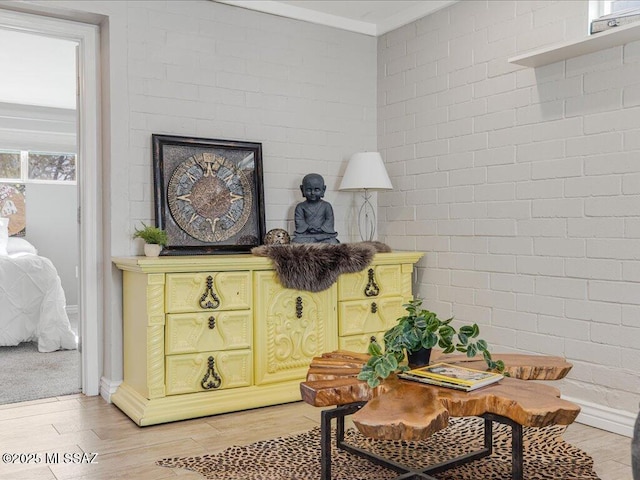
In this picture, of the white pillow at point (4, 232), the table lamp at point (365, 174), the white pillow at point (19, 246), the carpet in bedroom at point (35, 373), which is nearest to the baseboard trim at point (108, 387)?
the carpet in bedroom at point (35, 373)

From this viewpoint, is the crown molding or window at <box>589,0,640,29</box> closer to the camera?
window at <box>589,0,640,29</box>

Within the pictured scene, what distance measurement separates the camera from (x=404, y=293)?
3951 millimetres

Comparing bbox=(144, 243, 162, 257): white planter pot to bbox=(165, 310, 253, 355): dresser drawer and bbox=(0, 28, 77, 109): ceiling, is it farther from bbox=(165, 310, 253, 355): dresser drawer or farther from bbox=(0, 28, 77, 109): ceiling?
bbox=(0, 28, 77, 109): ceiling

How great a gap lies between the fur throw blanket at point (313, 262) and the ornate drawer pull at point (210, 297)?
1.12ft

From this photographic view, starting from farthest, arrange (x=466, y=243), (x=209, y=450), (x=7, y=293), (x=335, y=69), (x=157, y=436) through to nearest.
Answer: (x=7, y=293) → (x=335, y=69) → (x=466, y=243) → (x=157, y=436) → (x=209, y=450)

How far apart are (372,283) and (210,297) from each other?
1.04 metres

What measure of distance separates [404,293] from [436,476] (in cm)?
165

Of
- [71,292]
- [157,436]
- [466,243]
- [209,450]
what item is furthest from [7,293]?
[466,243]

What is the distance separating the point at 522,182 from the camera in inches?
135

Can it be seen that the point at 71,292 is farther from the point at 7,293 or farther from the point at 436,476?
the point at 436,476

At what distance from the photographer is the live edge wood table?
178cm

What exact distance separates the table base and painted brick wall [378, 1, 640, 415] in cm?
94

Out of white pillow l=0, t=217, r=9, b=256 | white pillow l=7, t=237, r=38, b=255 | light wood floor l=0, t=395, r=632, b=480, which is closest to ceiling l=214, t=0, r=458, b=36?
light wood floor l=0, t=395, r=632, b=480

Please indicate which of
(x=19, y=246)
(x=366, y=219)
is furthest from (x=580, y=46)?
(x=19, y=246)
